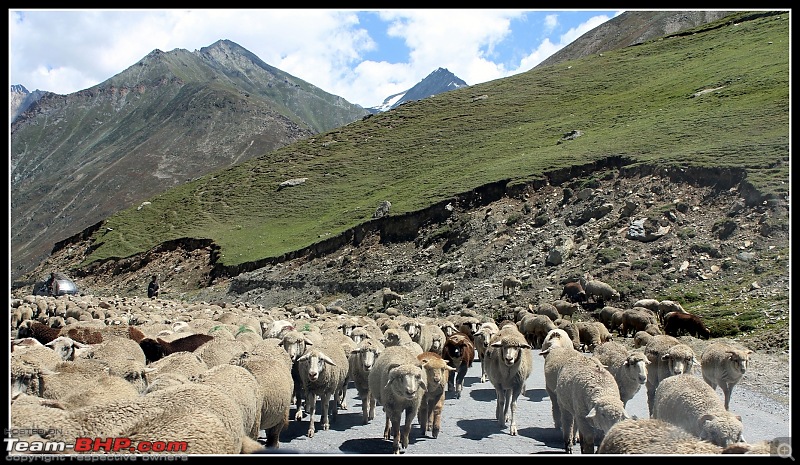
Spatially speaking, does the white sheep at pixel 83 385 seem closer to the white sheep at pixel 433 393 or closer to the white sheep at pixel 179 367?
the white sheep at pixel 179 367

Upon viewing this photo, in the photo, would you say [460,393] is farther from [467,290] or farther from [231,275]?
[231,275]

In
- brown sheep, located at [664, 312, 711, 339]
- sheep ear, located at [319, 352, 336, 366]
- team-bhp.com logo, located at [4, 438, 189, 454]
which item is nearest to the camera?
team-bhp.com logo, located at [4, 438, 189, 454]

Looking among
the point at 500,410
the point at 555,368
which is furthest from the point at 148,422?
the point at 500,410

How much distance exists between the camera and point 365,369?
12.8 m

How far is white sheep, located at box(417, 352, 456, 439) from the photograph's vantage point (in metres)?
11.8

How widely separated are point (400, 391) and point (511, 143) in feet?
197

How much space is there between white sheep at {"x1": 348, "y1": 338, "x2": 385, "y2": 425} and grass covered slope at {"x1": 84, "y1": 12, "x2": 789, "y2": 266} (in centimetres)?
2860

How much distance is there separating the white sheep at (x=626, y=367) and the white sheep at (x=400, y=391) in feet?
11.8

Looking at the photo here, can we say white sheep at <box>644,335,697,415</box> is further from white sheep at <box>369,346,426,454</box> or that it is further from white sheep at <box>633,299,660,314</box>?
white sheep at <box>633,299,660,314</box>

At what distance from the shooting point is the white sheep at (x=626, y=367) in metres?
11.3

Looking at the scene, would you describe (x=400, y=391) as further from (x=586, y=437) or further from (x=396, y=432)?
(x=586, y=437)

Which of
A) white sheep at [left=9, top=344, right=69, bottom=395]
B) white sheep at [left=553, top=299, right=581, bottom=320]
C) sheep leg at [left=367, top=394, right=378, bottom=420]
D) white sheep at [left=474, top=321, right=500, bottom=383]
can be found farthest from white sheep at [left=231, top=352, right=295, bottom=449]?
white sheep at [left=553, top=299, right=581, bottom=320]

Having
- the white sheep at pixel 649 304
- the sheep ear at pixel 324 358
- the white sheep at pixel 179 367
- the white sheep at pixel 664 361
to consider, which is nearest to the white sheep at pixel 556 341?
the white sheep at pixel 664 361
